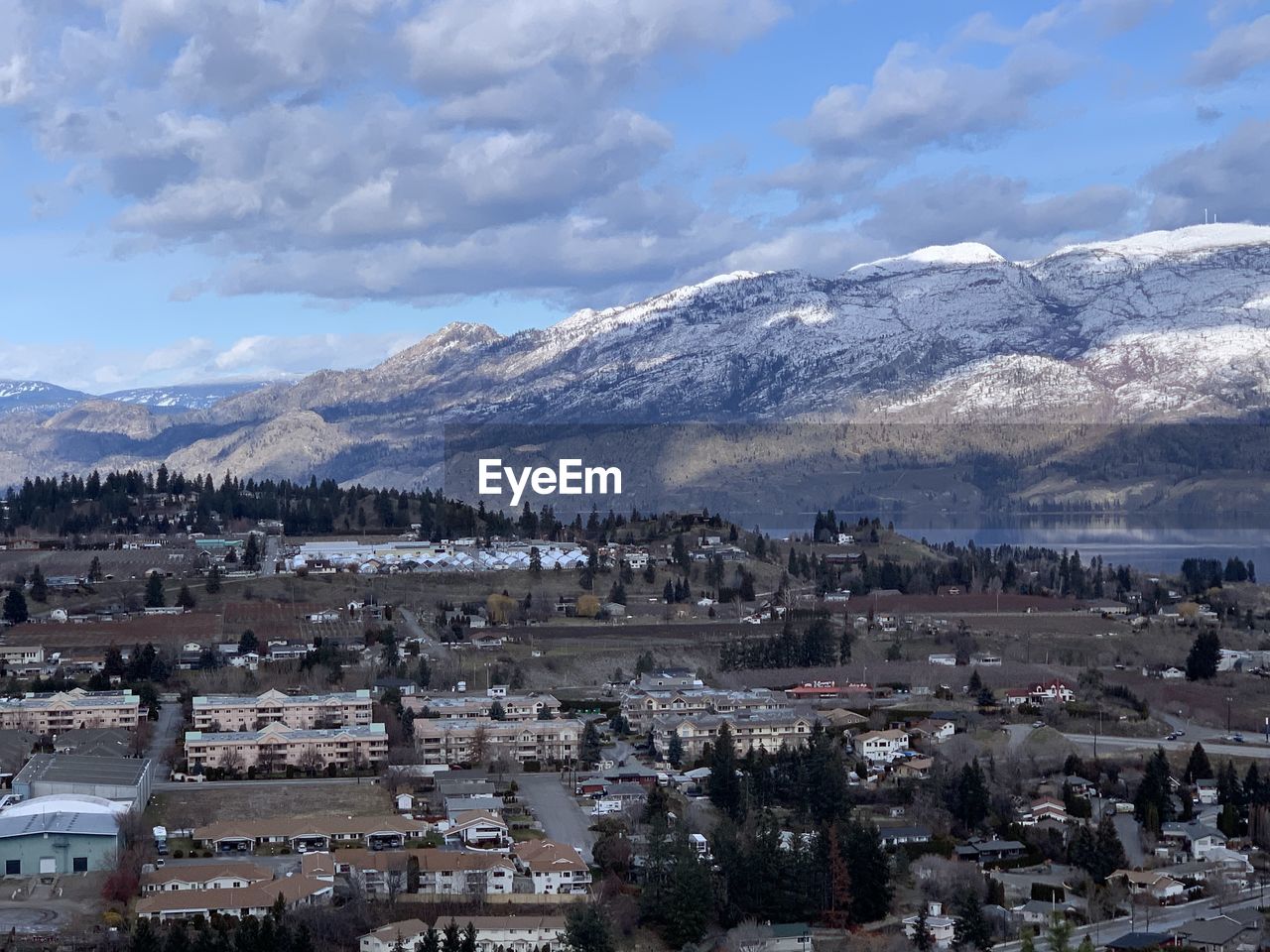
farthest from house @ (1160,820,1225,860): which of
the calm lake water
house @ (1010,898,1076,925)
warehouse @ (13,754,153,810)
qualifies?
the calm lake water

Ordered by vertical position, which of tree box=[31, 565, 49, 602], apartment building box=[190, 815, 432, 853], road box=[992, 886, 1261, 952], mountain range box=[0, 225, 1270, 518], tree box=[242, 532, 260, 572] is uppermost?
mountain range box=[0, 225, 1270, 518]

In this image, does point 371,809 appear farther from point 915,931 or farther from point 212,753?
point 915,931

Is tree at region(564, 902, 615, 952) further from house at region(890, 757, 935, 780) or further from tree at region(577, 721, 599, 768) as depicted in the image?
tree at region(577, 721, 599, 768)

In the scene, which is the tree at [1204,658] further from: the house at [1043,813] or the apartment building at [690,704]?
the house at [1043,813]

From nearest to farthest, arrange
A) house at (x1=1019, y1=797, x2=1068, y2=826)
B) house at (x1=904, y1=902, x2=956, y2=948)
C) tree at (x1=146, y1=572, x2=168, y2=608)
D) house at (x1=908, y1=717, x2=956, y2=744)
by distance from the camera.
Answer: house at (x1=904, y1=902, x2=956, y2=948)
house at (x1=1019, y1=797, x2=1068, y2=826)
house at (x1=908, y1=717, x2=956, y2=744)
tree at (x1=146, y1=572, x2=168, y2=608)

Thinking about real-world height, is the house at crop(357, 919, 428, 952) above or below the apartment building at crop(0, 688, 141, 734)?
below

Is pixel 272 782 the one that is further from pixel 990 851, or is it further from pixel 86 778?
pixel 990 851

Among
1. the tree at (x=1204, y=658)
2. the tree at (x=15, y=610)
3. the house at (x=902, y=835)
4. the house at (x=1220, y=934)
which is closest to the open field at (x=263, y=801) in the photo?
the house at (x=902, y=835)
